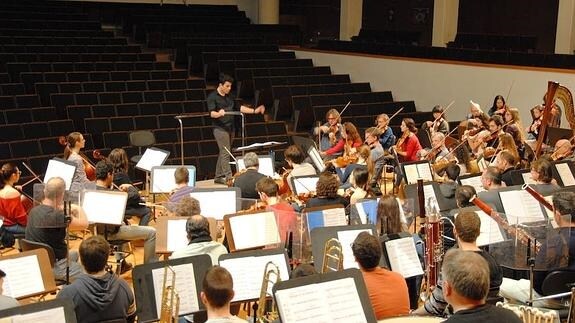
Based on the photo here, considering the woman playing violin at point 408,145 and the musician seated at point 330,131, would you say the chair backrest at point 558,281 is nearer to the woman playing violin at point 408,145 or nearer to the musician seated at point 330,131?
the woman playing violin at point 408,145

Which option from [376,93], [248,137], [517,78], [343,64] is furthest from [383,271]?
[343,64]

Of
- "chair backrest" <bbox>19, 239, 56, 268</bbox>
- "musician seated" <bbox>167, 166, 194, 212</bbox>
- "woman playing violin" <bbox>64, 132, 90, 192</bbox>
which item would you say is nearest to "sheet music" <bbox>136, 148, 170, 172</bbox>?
"woman playing violin" <bbox>64, 132, 90, 192</bbox>

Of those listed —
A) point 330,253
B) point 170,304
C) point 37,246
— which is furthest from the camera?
point 37,246

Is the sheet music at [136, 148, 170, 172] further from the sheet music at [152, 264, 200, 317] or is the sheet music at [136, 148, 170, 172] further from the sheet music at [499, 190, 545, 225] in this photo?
the sheet music at [152, 264, 200, 317]

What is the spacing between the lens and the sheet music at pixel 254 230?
5227mm

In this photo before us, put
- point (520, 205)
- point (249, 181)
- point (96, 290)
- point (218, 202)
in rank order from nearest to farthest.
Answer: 1. point (96, 290)
2. point (520, 205)
3. point (218, 202)
4. point (249, 181)

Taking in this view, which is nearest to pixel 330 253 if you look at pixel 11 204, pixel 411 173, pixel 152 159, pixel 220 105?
pixel 411 173

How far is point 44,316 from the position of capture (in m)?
3.27

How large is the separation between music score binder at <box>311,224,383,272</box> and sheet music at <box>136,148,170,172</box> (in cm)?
385

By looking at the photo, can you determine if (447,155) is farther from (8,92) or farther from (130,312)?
(8,92)

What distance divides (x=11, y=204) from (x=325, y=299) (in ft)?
14.1

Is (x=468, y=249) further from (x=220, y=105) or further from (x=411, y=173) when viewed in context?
(x=220, y=105)

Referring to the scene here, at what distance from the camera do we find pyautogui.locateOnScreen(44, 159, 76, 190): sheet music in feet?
23.2

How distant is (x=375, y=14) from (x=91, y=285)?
54.5ft
